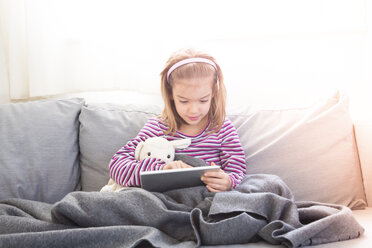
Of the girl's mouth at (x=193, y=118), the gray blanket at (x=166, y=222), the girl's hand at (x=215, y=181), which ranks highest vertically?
the girl's mouth at (x=193, y=118)

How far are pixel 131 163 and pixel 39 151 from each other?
405mm

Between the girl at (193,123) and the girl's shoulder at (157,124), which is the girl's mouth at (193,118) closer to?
the girl at (193,123)

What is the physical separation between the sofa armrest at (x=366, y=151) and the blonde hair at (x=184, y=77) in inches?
20.1

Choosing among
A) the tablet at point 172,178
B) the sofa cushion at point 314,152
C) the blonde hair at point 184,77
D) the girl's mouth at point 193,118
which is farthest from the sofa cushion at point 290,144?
the tablet at point 172,178

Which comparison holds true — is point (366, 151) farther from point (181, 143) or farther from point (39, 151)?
point (39, 151)

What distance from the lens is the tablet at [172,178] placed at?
108cm

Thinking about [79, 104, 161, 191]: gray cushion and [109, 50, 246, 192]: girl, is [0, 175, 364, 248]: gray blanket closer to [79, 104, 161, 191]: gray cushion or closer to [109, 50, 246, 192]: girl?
[109, 50, 246, 192]: girl

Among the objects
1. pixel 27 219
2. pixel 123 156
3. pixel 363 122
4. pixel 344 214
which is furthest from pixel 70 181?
pixel 363 122

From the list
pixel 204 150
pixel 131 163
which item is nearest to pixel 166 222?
pixel 131 163

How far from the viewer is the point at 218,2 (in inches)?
69.4

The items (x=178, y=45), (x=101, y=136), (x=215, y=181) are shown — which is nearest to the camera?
(x=215, y=181)

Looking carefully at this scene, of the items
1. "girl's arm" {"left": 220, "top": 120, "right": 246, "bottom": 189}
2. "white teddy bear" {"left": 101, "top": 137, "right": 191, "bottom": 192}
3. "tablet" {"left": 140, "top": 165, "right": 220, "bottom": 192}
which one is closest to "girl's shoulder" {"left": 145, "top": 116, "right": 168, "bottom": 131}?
"white teddy bear" {"left": 101, "top": 137, "right": 191, "bottom": 192}

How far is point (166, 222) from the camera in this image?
106 centimetres

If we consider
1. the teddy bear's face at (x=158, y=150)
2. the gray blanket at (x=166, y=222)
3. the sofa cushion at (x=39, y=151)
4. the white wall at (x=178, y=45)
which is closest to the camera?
the gray blanket at (x=166, y=222)
